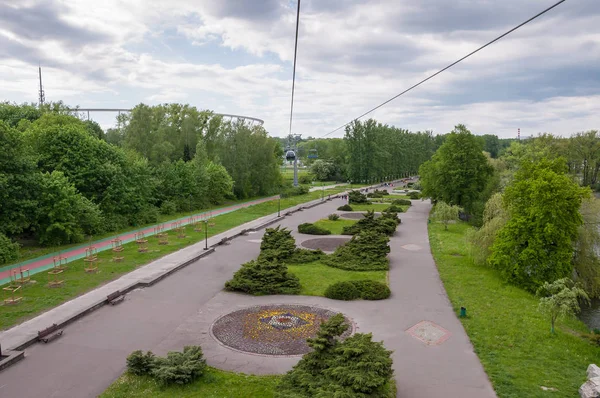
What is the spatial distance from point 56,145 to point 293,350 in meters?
30.4

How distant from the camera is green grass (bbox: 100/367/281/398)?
11.6m

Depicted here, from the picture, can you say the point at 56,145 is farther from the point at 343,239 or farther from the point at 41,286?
the point at 343,239

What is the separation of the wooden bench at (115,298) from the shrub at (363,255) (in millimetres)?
12201

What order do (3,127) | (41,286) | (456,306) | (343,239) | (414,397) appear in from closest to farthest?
(414,397) < (456,306) < (41,286) < (3,127) < (343,239)

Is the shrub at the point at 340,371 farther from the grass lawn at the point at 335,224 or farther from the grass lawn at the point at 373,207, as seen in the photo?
the grass lawn at the point at 373,207

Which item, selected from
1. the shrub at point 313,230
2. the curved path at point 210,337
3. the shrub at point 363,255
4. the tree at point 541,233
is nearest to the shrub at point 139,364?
the curved path at point 210,337

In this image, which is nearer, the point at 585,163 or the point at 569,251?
the point at 569,251

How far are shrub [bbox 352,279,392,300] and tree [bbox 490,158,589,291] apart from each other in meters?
7.09

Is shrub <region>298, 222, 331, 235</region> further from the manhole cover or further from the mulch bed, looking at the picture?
the manhole cover

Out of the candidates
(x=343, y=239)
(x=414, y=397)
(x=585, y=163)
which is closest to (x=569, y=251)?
(x=414, y=397)

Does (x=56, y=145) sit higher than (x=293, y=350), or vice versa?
(x=56, y=145)

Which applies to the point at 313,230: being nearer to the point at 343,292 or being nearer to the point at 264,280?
the point at 264,280

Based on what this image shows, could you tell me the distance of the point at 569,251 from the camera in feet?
70.0

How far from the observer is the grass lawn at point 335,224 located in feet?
130
